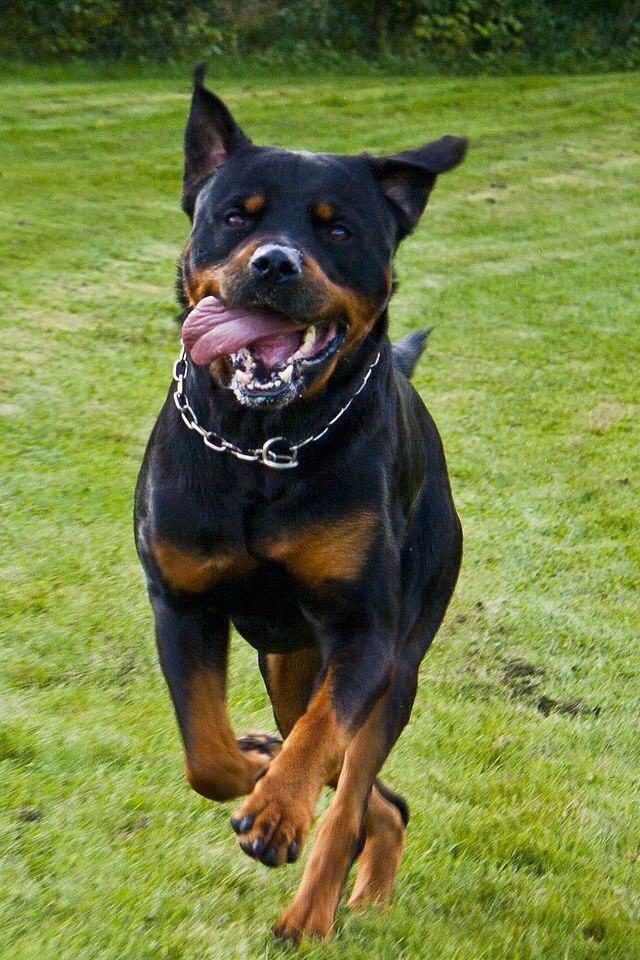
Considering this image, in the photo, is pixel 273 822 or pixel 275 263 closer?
pixel 273 822

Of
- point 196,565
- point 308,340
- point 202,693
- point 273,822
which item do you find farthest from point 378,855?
point 308,340

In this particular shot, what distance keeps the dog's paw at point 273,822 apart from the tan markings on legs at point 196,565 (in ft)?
2.03

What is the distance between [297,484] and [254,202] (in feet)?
2.70

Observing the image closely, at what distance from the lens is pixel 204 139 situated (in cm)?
414

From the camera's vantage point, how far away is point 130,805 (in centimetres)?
412

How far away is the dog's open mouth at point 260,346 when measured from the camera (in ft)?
11.9

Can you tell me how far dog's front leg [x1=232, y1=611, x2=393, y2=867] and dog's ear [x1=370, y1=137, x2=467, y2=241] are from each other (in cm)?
130

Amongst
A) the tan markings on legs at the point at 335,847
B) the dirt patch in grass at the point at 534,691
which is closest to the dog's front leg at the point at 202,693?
the tan markings on legs at the point at 335,847

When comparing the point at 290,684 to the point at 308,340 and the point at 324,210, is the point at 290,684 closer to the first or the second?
the point at 308,340

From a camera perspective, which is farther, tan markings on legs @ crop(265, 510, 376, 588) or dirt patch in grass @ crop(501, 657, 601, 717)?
dirt patch in grass @ crop(501, 657, 601, 717)

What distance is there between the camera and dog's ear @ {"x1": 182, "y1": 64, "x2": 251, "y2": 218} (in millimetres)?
4086

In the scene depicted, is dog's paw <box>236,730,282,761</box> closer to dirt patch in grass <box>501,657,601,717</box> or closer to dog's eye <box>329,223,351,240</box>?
dog's eye <box>329,223,351,240</box>

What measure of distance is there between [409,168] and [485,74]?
19920 millimetres

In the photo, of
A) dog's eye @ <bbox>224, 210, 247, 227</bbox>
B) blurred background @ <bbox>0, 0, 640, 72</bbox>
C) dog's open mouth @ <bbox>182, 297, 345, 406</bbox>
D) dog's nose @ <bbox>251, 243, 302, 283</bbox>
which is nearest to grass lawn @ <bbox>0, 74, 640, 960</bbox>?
dog's open mouth @ <bbox>182, 297, 345, 406</bbox>
